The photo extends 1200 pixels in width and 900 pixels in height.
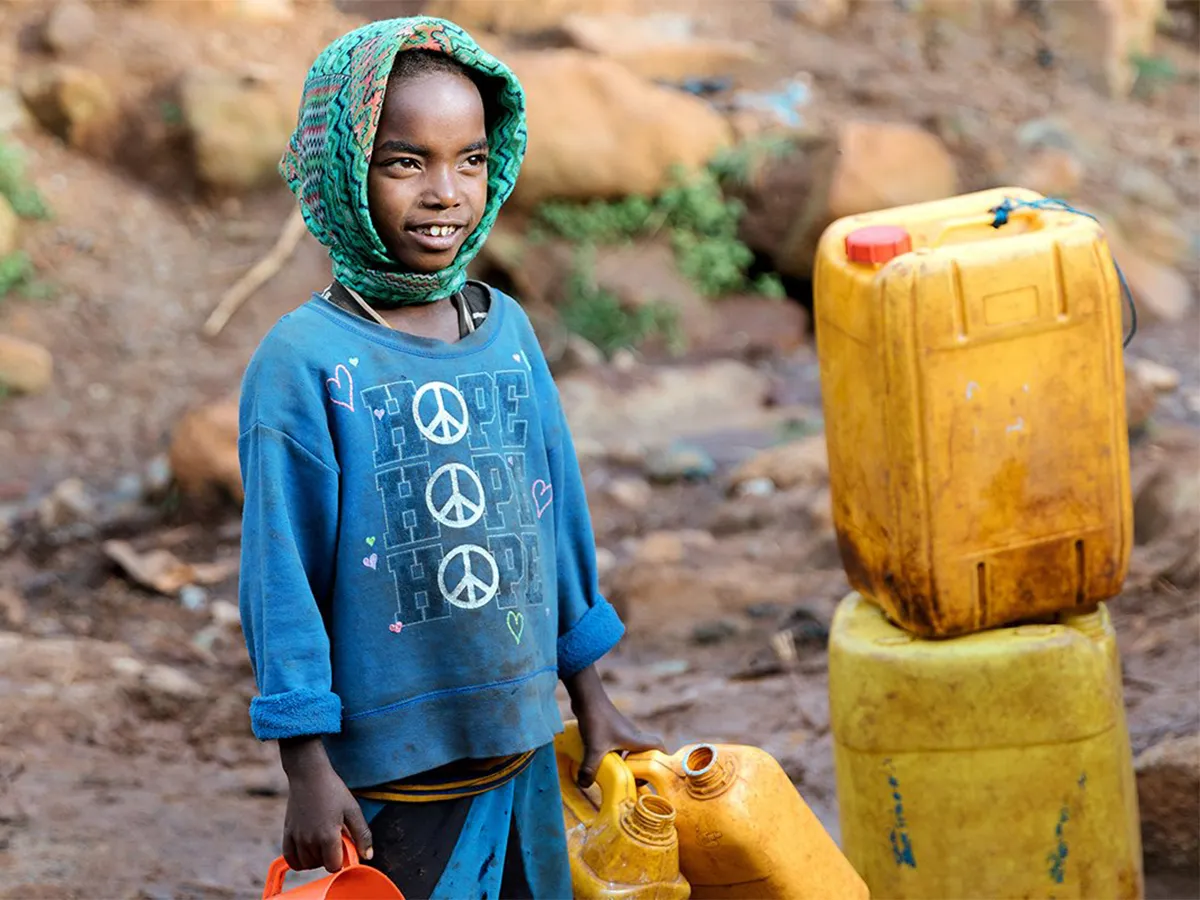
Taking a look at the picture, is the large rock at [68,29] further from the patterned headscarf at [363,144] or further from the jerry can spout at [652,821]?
the jerry can spout at [652,821]

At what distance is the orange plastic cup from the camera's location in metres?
2.10

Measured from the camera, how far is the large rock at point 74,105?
9.16 meters

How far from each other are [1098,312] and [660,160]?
6.37 m

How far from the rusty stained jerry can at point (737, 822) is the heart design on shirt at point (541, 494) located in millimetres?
456

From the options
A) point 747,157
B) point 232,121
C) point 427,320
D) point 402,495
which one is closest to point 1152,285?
point 747,157

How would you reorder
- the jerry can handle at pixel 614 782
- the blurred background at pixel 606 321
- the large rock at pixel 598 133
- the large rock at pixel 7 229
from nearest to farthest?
the jerry can handle at pixel 614 782
the blurred background at pixel 606 321
the large rock at pixel 7 229
the large rock at pixel 598 133

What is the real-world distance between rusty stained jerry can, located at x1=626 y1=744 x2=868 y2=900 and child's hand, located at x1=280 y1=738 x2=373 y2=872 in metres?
0.56

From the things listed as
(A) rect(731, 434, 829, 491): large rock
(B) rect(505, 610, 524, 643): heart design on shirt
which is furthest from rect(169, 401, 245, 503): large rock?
(B) rect(505, 610, 524, 643): heart design on shirt

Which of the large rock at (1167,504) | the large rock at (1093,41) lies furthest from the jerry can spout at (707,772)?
the large rock at (1093,41)

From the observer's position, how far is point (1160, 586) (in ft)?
15.5

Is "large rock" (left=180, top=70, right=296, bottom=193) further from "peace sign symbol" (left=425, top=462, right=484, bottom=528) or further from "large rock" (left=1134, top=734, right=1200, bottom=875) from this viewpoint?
"peace sign symbol" (left=425, top=462, right=484, bottom=528)

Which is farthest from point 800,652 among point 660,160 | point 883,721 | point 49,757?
point 660,160

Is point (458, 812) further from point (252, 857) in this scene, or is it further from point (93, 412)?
point (93, 412)

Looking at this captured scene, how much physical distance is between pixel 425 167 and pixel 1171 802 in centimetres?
235
